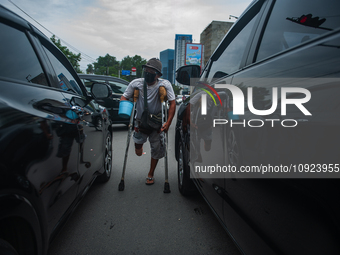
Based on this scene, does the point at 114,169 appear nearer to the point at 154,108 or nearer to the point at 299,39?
the point at 154,108

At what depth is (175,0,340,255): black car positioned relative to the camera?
2.65ft

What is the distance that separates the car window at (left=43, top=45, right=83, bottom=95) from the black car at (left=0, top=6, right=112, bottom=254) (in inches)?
0.7

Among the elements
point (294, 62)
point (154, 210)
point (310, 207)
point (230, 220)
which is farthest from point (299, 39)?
point (154, 210)

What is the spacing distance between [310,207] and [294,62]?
0.61 metres

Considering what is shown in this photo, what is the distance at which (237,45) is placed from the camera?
208 centimetres

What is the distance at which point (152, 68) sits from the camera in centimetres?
332

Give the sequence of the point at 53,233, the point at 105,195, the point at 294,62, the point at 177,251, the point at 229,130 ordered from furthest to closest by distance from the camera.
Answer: the point at 105,195, the point at 177,251, the point at 53,233, the point at 229,130, the point at 294,62

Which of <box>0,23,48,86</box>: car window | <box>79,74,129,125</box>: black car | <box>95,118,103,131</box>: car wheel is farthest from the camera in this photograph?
<box>79,74,129,125</box>: black car

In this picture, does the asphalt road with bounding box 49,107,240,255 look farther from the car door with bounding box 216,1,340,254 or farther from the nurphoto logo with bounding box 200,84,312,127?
the nurphoto logo with bounding box 200,84,312,127

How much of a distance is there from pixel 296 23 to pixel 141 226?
86.0 inches

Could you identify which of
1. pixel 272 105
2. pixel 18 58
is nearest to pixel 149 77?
pixel 18 58

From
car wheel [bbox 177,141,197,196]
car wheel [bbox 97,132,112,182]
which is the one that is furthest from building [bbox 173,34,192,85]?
car wheel [bbox 177,141,197,196]

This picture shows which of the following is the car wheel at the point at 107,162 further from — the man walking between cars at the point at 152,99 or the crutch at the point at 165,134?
the crutch at the point at 165,134

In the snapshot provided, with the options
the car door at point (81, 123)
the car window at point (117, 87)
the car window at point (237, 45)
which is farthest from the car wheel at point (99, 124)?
the car window at point (117, 87)
